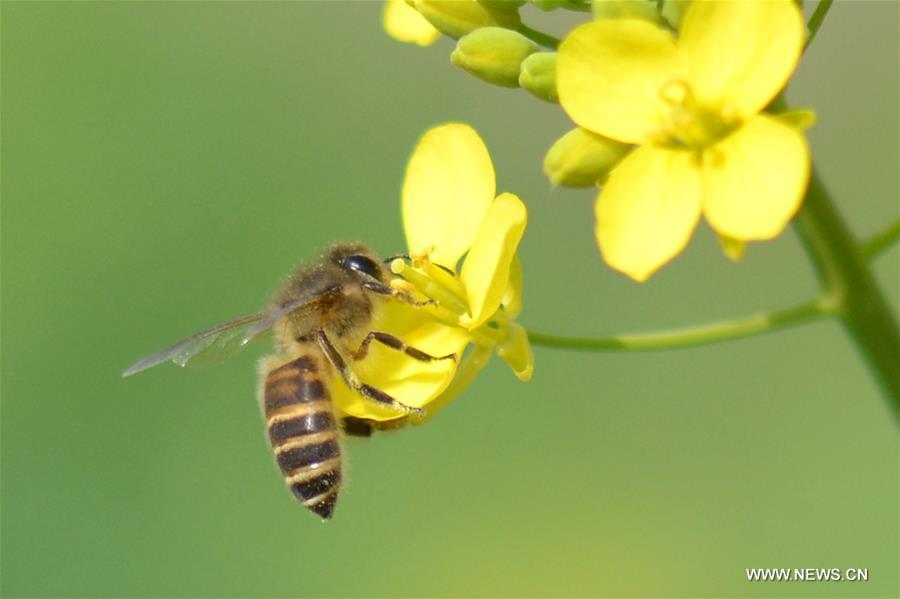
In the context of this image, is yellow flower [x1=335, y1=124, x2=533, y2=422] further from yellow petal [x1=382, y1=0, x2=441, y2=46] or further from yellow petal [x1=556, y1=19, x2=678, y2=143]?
yellow petal [x1=382, y1=0, x2=441, y2=46]

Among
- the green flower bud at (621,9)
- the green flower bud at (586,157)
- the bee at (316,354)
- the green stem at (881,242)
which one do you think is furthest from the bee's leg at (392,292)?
the green stem at (881,242)

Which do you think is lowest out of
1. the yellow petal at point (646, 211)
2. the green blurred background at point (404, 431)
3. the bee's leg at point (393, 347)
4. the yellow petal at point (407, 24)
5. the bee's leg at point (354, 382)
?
the green blurred background at point (404, 431)

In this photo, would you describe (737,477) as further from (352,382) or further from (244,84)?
(244,84)

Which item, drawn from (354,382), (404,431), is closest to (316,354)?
(354,382)

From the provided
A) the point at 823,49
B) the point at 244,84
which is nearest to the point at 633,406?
the point at 823,49

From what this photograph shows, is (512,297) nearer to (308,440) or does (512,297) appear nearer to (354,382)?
(354,382)

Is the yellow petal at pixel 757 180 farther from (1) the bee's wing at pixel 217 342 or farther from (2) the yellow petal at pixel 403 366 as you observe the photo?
(1) the bee's wing at pixel 217 342
